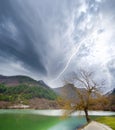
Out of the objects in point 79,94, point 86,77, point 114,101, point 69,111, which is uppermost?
point 114,101

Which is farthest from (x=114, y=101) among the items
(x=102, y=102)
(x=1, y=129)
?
(x=1, y=129)

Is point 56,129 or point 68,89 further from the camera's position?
point 68,89

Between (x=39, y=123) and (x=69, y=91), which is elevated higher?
(x=69, y=91)

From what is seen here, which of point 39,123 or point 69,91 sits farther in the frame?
point 39,123

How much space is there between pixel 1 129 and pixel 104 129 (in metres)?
25.8

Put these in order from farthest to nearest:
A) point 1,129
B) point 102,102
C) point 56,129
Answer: point 102,102 → point 56,129 → point 1,129

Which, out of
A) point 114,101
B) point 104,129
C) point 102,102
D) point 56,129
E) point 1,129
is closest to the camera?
point 104,129

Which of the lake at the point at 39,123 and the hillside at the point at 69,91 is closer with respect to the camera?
the lake at the point at 39,123

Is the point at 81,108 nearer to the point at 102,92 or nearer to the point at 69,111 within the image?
the point at 69,111

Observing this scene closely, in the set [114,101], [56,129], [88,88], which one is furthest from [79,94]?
[114,101]

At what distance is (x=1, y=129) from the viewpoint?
43219 millimetres

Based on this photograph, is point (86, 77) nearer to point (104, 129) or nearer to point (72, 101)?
point (72, 101)

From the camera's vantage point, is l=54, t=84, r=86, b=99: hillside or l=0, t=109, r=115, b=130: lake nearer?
l=0, t=109, r=115, b=130: lake

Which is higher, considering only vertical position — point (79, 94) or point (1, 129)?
point (79, 94)
